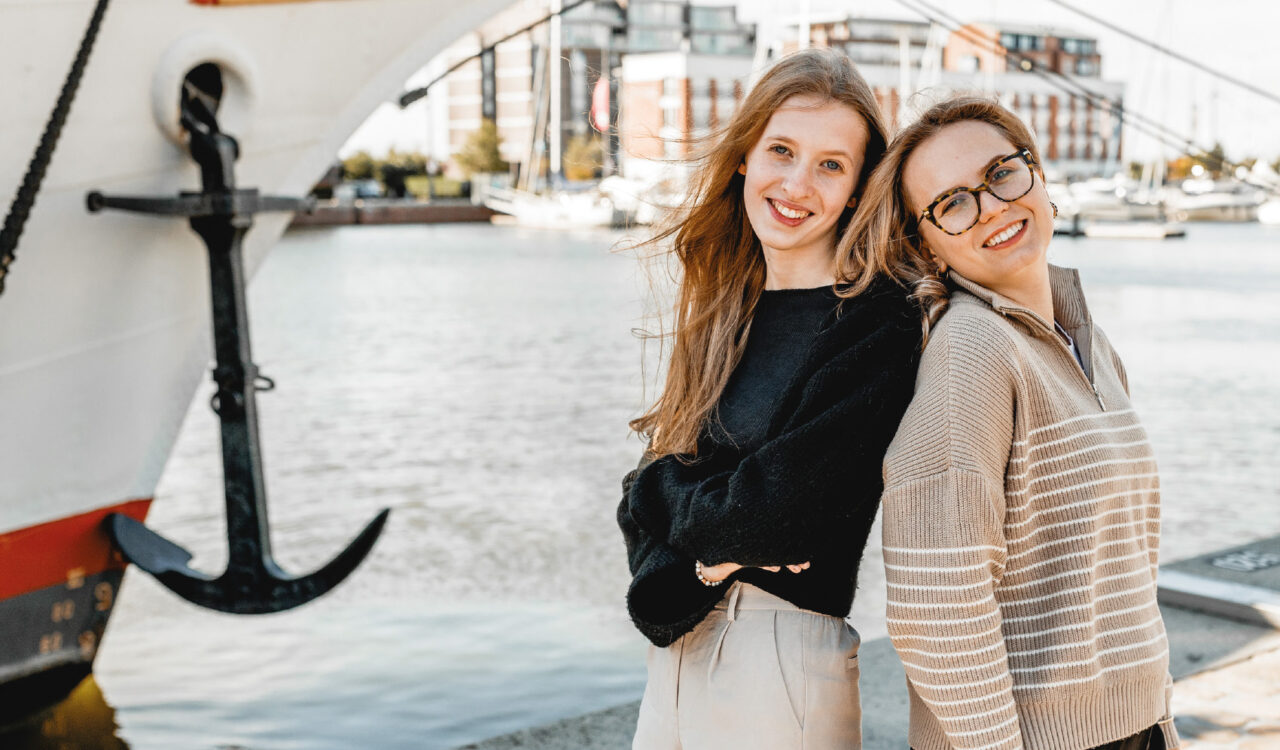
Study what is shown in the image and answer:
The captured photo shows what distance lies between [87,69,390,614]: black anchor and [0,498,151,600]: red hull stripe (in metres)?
0.31

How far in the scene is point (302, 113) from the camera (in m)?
4.84

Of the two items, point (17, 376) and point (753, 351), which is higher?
point (753, 351)

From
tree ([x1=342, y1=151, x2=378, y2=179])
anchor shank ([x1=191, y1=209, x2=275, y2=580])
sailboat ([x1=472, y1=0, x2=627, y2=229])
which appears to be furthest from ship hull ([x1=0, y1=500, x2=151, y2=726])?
tree ([x1=342, y1=151, x2=378, y2=179])

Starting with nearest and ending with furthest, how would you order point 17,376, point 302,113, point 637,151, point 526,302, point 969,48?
point 637,151 → point 17,376 → point 302,113 → point 526,302 → point 969,48

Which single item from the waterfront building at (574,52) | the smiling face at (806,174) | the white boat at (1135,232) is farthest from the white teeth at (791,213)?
the waterfront building at (574,52)

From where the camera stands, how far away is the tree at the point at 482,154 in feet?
280

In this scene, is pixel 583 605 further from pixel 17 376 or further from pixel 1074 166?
pixel 1074 166

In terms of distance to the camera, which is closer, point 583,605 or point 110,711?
point 110,711

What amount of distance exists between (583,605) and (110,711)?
2259mm

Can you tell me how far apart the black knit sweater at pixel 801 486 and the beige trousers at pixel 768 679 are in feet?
0.10

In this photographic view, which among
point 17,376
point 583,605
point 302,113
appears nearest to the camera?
point 17,376

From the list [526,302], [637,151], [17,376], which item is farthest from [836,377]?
[526,302]

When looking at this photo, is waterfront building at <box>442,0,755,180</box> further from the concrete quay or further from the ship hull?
the concrete quay

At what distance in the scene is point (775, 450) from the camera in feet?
5.67
